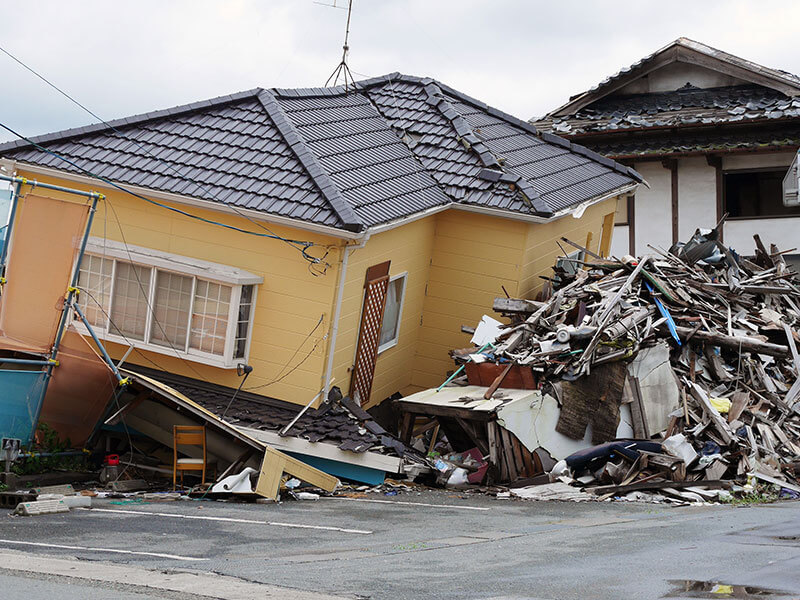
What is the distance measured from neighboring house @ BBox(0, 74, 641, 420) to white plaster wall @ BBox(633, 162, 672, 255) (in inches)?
271

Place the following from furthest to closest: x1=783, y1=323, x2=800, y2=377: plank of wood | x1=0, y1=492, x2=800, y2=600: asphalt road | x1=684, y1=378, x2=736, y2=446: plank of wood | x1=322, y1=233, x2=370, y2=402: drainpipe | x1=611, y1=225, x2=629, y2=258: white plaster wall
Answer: x1=611, y1=225, x2=629, y2=258: white plaster wall → x1=783, y1=323, x2=800, y2=377: plank of wood → x1=684, y1=378, x2=736, y2=446: plank of wood → x1=322, y1=233, x2=370, y2=402: drainpipe → x1=0, y1=492, x2=800, y2=600: asphalt road

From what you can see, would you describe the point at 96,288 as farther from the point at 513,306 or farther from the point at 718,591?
the point at 718,591

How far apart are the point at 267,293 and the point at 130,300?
219 centimetres

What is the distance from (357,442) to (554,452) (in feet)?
9.56

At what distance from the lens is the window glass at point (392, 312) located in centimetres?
1600

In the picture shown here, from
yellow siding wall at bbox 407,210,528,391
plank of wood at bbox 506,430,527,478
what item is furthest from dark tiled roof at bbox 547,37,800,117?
plank of wood at bbox 506,430,527,478

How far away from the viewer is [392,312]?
16281 millimetres

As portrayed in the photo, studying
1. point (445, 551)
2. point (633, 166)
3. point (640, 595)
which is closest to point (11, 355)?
point (445, 551)

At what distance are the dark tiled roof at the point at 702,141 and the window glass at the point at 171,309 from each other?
1345 cm

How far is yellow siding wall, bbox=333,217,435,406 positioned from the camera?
14.4m

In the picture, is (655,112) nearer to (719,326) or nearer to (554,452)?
(719,326)

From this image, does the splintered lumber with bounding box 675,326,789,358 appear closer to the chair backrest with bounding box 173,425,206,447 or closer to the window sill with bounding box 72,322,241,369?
the window sill with bounding box 72,322,241,369

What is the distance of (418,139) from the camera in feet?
58.7

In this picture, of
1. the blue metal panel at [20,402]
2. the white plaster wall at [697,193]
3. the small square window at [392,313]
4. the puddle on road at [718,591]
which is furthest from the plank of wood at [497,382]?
the white plaster wall at [697,193]
